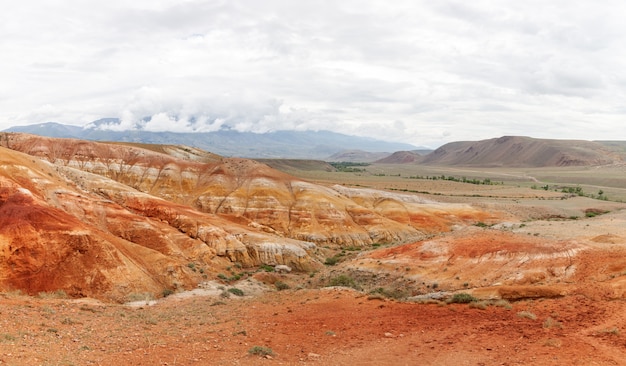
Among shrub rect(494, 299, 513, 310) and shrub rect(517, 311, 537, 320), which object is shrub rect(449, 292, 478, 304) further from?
shrub rect(517, 311, 537, 320)

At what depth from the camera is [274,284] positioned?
38750 mm

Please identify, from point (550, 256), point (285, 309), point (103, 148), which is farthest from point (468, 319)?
point (103, 148)

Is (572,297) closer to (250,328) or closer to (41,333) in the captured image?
(250,328)

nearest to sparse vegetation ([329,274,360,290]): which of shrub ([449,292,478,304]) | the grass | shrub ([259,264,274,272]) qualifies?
shrub ([259,264,274,272])

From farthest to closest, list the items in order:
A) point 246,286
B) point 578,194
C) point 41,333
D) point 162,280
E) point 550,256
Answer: point 578,194 → point 246,286 → point 162,280 → point 550,256 → point 41,333

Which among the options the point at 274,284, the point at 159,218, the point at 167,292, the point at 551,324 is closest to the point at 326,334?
the point at 551,324

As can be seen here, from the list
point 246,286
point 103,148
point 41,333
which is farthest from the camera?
point 103,148

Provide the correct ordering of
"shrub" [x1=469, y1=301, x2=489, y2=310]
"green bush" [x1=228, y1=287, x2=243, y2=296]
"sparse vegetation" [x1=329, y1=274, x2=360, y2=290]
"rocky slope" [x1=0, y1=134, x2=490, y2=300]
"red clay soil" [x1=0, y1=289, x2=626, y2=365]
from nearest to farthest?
"red clay soil" [x1=0, y1=289, x2=626, y2=365]
"shrub" [x1=469, y1=301, x2=489, y2=310]
"rocky slope" [x1=0, y1=134, x2=490, y2=300]
"sparse vegetation" [x1=329, y1=274, x2=360, y2=290]
"green bush" [x1=228, y1=287, x2=243, y2=296]

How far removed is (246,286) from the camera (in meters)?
35.6

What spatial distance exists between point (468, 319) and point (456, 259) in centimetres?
1337

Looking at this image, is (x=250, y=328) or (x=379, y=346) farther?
(x=250, y=328)

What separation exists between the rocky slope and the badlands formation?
0.59 feet

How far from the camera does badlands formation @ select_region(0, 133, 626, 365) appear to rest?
13.8m

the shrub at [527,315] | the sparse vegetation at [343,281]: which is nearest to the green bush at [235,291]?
the sparse vegetation at [343,281]
